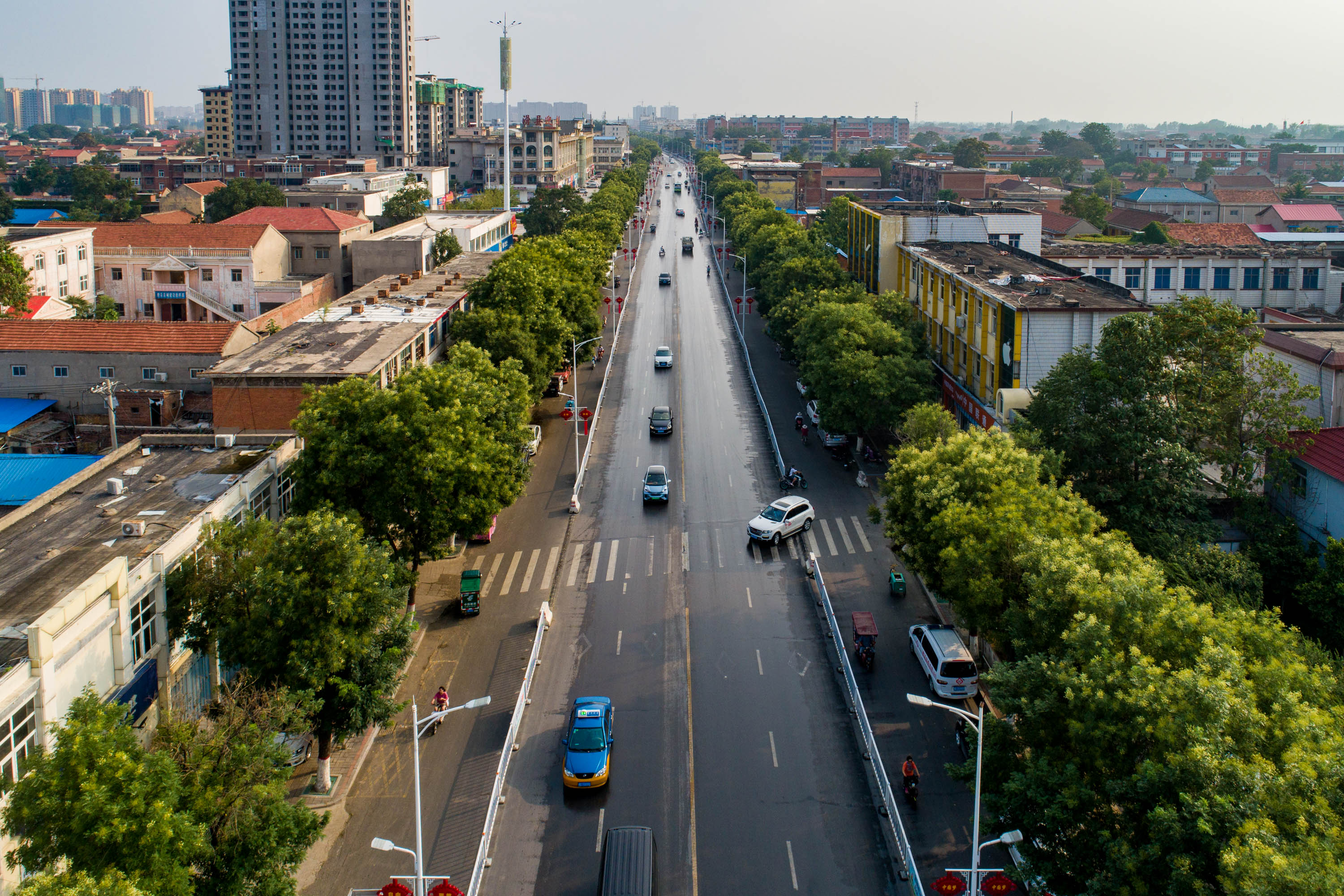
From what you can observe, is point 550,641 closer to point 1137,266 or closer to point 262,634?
point 262,634

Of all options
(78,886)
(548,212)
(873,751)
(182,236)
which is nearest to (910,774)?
(873,751)

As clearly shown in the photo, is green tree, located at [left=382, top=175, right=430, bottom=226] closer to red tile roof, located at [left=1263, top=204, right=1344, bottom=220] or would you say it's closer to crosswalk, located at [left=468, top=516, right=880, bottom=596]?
crosswalk, located at [left=468, top=516, right=880, bottom=596]

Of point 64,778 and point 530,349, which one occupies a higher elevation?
point 530,349

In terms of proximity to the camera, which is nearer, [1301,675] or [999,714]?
[1301,675]

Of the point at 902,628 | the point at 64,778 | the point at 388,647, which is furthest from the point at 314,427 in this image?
the point at 902,628

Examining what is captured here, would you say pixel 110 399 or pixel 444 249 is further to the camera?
pixel 444 249

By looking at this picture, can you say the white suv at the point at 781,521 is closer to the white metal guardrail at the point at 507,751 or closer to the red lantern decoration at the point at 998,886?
the white metal guardrail at the point at 507,751

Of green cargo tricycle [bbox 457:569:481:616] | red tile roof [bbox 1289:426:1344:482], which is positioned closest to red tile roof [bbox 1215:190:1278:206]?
red tile roof [bbox 1289:426:1344:482]

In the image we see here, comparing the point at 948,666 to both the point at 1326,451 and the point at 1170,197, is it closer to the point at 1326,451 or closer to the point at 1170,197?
the point at 1326,451
